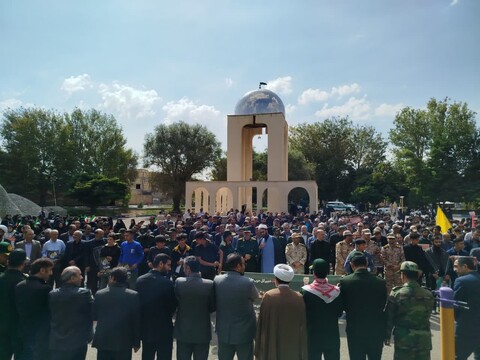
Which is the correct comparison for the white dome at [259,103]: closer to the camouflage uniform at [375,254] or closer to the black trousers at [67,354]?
the camouflage uniform at [375,254]

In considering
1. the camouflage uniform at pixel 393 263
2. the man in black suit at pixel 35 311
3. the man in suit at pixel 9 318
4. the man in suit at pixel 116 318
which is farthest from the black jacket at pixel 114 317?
the camouflage uniform at pixel 393 263

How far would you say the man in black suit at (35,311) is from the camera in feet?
13.8

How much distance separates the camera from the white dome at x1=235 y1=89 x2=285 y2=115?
29.2 m

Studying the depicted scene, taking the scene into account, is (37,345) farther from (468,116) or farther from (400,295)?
(468,116)

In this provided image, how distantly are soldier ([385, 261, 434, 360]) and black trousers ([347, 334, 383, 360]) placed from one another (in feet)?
0.65

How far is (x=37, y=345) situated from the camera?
430 cm

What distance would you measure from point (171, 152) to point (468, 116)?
33510 millimetres

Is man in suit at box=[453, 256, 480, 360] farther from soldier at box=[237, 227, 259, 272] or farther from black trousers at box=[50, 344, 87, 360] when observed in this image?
soldier at box=[237, 227, 259, 272]

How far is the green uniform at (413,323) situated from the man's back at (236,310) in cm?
166

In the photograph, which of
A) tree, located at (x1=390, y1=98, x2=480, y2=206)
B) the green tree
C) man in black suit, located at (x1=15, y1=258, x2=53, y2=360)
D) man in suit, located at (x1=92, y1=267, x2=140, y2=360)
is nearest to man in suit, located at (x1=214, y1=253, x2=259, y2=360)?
man in suit, located at (x1=92, y1=267, x2=140, y2=360)

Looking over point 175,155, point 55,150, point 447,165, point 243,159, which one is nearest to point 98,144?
point 55,150

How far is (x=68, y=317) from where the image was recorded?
401 centimetres

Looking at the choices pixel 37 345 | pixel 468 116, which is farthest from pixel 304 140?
pixel 37 345

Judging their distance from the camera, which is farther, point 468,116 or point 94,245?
point 468,116
